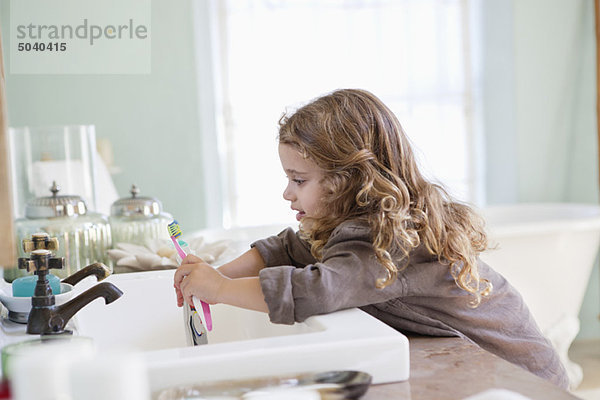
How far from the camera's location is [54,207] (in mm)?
1320

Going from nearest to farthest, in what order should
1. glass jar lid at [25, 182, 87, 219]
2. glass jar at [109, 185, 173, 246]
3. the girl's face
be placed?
the girl's face
glass jar lid at [25, 182, 87, 219]
glass jar at [109, 185, 173, 246]

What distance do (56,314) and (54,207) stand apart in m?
0.48

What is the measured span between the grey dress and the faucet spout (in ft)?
0.71

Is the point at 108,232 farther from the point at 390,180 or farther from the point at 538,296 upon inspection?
the point at 538,296

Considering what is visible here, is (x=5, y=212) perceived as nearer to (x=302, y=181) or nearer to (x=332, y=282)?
(x=332, y=282)

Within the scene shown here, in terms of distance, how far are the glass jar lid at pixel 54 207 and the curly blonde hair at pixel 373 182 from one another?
47 cm

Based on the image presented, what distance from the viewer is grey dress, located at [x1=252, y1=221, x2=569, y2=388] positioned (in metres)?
0.87

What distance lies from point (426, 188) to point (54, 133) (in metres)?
0.97

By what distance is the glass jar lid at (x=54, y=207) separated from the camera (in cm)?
132

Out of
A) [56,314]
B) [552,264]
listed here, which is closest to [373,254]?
[56,314]

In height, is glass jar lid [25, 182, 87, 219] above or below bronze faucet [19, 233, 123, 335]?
above

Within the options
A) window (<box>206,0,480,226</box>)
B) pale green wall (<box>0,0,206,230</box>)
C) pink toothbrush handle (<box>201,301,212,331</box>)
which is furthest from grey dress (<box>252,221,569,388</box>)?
window (<box>206,0,480,226</box>)

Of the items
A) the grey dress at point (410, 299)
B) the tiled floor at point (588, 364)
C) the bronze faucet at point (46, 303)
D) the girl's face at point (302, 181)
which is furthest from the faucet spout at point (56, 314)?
the tiled floor at point (588, 364)

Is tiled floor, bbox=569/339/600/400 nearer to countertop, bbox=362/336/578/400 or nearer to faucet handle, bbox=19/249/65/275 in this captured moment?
countertop, bbox=362/336/578/400
